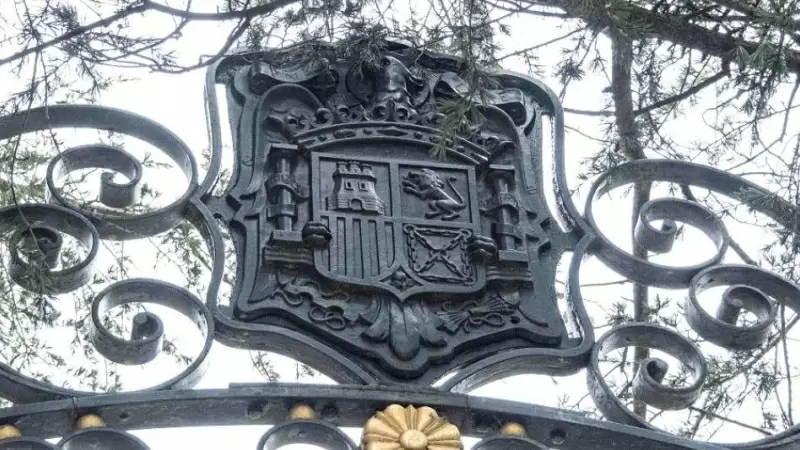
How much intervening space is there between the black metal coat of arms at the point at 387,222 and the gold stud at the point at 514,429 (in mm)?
229

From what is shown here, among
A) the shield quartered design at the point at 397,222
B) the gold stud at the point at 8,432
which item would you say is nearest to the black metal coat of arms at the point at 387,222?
the shield quartered design at the point at 397,222

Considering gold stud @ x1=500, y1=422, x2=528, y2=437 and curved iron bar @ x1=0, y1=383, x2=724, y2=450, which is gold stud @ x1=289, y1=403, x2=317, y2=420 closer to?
curved iron bar @ x1=0, y1=383, x2=724, y2=450

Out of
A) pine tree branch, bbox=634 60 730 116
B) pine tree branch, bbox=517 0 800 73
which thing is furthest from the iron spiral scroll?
pine tree branch, bbox=634 60 730 116

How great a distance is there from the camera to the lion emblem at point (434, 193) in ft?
16.8

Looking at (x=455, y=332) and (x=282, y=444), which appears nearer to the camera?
(x=282, y=444)

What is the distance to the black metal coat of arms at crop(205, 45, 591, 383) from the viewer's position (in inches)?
188

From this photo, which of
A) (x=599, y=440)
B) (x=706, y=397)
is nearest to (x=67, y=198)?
(x=599, y=440)

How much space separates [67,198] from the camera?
5.26 metres

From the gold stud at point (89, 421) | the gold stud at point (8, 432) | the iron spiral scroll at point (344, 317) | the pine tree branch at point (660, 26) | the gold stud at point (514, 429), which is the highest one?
the pine tree branch at point (660, 26)

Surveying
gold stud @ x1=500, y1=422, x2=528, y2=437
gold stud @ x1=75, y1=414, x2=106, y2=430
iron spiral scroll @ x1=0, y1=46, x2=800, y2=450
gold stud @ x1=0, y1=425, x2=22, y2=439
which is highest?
iron spiral scroll @ x1=0, y1=46, x2=800, y2=450

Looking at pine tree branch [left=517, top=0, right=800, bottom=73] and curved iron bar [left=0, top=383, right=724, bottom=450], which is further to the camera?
pine tree branch [left=517, top=0, right=800, bottom=73]

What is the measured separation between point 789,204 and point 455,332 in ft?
3.97

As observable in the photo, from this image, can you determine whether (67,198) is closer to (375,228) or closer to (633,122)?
(375,228)

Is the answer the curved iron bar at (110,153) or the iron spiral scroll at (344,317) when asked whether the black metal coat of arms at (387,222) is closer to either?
the iron spiral scroll at (344,317)
